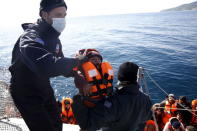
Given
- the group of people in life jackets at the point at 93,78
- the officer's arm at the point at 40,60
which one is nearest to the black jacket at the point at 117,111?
the group of people in life jackets at the point at 93,78

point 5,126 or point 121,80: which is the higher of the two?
point 121,80

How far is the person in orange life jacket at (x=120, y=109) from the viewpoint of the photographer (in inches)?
86.3

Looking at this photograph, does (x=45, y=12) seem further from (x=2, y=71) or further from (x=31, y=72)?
(x=2, y=71)

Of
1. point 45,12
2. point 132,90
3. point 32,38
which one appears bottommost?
point 132,90

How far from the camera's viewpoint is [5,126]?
3297mm

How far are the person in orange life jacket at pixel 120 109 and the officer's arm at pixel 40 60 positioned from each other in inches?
22.9

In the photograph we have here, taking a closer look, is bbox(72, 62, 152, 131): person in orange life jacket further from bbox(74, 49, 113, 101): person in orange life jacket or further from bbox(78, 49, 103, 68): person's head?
bbox(78, 49, 103, 68): person's head

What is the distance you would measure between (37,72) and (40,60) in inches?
5.1

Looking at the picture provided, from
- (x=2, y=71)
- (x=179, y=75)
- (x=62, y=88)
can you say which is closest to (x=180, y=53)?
(x=179, y=75)

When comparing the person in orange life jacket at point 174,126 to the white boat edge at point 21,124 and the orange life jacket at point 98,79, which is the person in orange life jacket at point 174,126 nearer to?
the orange life jacket at point 98,79

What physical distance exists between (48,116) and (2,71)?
2.31 metres

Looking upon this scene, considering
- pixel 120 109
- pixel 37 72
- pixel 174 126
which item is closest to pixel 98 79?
pixel 120 109

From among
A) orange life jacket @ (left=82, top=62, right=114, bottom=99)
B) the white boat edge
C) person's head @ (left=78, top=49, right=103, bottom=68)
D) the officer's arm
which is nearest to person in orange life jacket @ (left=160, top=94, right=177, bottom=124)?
orange life jacket @ (left=82, top=62, right=114, bottom=99)

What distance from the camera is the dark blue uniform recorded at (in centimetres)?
172
